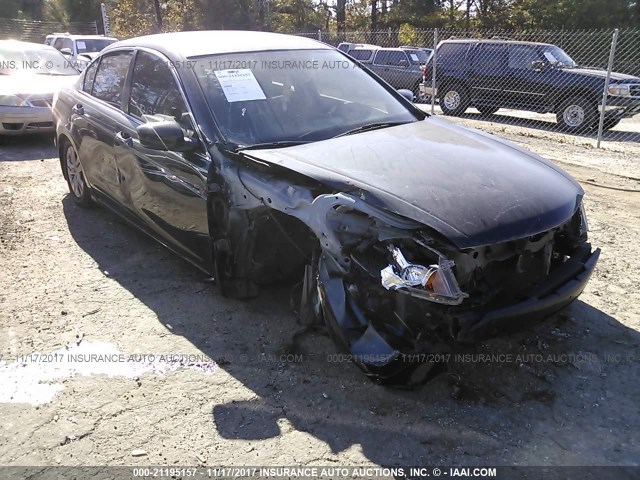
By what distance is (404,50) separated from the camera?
16.8 meters

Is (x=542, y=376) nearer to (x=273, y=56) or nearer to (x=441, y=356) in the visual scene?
(x=441, y=356)

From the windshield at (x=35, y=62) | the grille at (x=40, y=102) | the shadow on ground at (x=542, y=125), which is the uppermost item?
the windshield at (x=35, y=62)

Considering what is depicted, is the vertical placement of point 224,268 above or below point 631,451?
above

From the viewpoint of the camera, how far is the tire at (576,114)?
10922mm

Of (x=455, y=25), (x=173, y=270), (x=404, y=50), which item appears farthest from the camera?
(x=455, y=25)

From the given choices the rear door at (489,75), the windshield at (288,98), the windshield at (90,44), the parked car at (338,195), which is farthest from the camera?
the windshield at (90,44)

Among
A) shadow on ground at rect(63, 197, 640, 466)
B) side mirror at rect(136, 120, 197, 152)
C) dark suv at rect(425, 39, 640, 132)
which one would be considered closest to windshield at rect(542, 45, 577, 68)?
dark suv at rect(425, 39, 640, 132)

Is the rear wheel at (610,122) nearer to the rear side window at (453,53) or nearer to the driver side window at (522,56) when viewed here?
the driver side window at (522,56)

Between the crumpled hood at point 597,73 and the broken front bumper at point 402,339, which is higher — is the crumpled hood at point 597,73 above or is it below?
above

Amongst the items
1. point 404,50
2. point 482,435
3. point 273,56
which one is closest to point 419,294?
point 482,435

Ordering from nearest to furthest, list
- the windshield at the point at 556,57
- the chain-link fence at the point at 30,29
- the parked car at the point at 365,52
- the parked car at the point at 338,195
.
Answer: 1. the parked car at the point at 338,195
2. the windshield at the point at 556,57
3. the parked car at the point at 365,52
4. the chain-link fence at the point at 30,29

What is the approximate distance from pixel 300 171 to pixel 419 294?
92 centimetres

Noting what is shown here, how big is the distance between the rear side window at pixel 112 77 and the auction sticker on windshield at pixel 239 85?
3.93 ft

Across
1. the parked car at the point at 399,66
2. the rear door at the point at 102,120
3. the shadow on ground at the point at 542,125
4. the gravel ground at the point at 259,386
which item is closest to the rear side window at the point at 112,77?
the rear door at the point at 102,120
